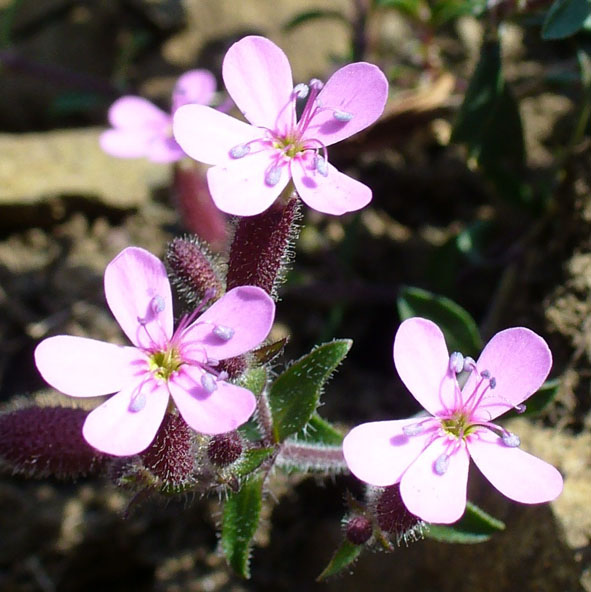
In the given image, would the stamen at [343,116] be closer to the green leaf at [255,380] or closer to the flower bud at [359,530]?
the green leaf at [255,380]

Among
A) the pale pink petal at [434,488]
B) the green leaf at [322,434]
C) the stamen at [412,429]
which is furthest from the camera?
the green leaf at [322,434]

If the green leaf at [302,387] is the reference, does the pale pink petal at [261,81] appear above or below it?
above

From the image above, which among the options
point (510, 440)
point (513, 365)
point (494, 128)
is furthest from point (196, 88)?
point (510, 440)

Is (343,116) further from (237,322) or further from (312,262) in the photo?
(312,262)

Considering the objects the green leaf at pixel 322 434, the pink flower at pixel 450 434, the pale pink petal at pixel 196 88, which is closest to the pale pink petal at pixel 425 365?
the pink flower at pixel 450 434

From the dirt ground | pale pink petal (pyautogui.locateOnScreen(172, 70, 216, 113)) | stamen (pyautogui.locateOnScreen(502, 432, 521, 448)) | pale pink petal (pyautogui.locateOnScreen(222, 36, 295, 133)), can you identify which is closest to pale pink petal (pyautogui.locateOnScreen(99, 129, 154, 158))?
pale pink petal (pyautogui.locateOnScreen(172, 70, 216, 113))
